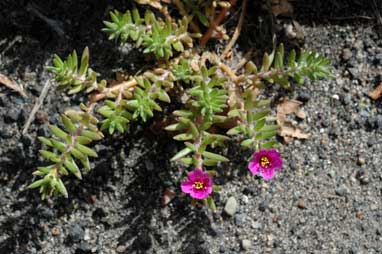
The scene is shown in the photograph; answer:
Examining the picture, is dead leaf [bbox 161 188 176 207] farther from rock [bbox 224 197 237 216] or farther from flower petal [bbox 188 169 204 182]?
flower petal [bbox 188 169 204 182]

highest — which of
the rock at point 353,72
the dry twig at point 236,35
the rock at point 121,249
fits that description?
the dry twig at point 236,35

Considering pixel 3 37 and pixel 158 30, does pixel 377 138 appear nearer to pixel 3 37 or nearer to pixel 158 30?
pixel 158 30

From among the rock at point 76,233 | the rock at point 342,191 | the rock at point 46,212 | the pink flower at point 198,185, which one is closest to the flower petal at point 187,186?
the pink flower at point 198,185

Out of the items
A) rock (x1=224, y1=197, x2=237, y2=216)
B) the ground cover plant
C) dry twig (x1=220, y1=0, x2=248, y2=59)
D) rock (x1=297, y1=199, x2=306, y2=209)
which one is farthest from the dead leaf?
dry twig (x1=220, y1=0, x2=248, y2=59)

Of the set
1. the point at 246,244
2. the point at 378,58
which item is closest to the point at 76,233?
the point at 246,244

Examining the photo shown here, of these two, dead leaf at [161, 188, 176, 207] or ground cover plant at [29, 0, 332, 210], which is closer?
ground cover plant at [29, 0, 332, 210]

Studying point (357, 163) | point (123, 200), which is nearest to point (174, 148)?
point (123, 200)

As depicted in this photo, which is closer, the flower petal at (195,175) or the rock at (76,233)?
the flower petal at (195,175)

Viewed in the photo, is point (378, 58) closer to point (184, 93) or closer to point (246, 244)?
point (184, 93)

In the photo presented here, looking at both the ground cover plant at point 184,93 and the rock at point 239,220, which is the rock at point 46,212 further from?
the rock at point 239,220
